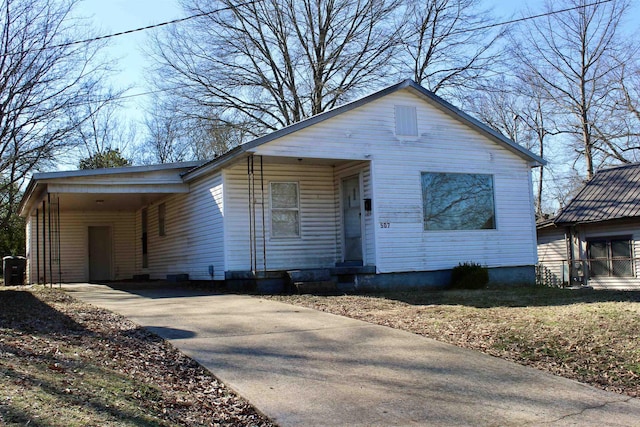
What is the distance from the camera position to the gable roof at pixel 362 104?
1307 cm

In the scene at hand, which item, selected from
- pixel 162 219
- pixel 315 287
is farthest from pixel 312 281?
pixel 162 219

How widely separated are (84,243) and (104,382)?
18.9 metres

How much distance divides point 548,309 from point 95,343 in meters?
6.62

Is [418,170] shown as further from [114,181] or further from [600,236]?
[600,236]

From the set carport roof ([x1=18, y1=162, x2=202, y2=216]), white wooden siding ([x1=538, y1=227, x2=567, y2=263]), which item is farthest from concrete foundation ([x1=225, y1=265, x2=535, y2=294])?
white wooden siding ([x1=538, y1=227, x2=567, y2=263])

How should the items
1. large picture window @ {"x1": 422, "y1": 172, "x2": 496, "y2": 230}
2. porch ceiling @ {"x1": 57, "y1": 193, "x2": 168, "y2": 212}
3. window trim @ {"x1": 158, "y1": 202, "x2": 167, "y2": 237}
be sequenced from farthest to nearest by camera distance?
window trim @ {"x1": 158, "y1": 202, "x2": 167, "y2": 237}, porch ceiling @ {"x1": 57, "y1": 193, "x2": 168, "y2": 212}, large picture window @ {"x1": 422, "y1": 172, "x2": 496, "y2": 230}

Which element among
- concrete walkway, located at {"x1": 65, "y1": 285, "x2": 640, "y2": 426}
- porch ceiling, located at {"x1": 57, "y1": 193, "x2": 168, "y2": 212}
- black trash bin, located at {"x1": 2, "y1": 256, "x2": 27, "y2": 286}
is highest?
porch ceiling, located at {"x1": 57, "y1": 193, "x2": 168, "y2": 212}

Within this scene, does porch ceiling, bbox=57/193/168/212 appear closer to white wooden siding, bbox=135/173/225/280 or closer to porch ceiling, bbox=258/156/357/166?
white wooden siding, bbox=135/173/225/280

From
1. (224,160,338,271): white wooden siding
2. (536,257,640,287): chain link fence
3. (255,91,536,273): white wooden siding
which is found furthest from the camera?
(536,257,640,287): chain link fence

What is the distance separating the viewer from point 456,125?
50.6ft

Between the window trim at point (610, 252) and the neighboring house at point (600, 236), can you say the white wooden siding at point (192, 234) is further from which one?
the window trim at point (610, 252)

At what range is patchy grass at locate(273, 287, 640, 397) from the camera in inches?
257

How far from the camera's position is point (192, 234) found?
16.5m

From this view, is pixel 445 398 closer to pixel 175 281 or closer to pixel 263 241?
pixel 263 241
